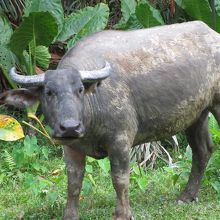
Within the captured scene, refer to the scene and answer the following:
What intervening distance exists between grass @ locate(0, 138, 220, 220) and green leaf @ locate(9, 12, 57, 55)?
5.80 feet

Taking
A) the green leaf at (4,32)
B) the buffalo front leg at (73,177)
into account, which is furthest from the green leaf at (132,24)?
the buffalo front leg at (73,177)

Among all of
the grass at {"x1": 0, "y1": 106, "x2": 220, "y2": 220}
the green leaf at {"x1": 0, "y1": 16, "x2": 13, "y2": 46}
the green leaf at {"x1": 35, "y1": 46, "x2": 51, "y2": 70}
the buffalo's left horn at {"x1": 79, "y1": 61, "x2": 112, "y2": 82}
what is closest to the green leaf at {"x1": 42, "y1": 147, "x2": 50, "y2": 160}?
the grass at {"x1": 0, "y1": 106, "x2": 220, "y2": 220}

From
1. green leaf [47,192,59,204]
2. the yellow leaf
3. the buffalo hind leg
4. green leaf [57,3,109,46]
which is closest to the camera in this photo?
green leaf [47,192,59,204]

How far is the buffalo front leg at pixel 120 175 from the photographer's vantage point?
20.1ft

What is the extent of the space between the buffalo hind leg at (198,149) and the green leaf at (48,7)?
314 centimetres

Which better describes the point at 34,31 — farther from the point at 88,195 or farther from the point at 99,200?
the point at 99,200

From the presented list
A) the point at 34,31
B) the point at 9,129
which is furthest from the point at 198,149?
the point at 34,31

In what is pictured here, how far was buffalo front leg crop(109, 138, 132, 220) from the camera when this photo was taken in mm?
6117

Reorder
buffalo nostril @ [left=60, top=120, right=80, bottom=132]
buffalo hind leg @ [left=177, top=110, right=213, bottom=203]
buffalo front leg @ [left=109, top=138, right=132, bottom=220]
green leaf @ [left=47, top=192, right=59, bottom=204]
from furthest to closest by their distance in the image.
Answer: buffalo hind leg @ [left=177, top=110, right=213, bottom=203], green leaf @ [left=47, top=192, right=59, bottom=204], buffalo front leg @ [left=109, top=138, right=132, bottom=220], buffalo nostril @ [left=60, top=120, right=80, bottom=132]

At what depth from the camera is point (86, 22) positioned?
9.75 m

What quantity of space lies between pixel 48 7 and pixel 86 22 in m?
0.53

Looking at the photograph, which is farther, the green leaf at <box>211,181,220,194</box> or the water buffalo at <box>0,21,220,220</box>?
the green leaf at <box>211,181,220,194</box>

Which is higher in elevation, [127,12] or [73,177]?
[73,177]

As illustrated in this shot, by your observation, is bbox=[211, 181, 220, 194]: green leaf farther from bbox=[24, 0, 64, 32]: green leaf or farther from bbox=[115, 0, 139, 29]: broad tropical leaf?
bbox=[24, 0, 64, 32]: green leaf
